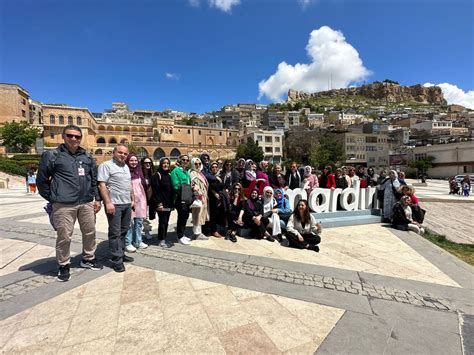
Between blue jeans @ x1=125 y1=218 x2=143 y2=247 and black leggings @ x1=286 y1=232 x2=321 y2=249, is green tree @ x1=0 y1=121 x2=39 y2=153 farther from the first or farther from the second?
black leggings @ x1=286 y1=232 x2=321 y2=249

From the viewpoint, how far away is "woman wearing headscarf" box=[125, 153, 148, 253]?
4.90 metres

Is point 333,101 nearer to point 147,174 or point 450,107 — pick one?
point 450,107

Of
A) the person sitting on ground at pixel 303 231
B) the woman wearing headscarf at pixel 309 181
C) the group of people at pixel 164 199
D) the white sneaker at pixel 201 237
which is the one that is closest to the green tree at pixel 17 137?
the group of people at pixel 164 199

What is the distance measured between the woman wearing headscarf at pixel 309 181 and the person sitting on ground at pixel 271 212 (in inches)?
78.5

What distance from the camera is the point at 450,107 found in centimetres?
12538

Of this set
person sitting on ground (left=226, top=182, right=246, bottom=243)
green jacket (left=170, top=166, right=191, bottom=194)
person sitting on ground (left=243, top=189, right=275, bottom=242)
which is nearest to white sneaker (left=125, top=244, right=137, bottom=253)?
green jacket (left=170, top=166, right=191, bottom=194)

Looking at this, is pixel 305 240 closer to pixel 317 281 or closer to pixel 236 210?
pixel 317 281

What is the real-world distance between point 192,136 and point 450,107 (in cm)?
13818

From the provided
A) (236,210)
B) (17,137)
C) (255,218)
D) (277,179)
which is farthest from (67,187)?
(17,137)

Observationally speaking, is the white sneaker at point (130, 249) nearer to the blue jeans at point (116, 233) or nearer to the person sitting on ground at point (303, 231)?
the blue jeans at point (116, 233)

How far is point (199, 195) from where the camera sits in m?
5.41

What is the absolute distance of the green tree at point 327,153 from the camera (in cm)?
5034

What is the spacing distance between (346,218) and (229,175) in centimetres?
406

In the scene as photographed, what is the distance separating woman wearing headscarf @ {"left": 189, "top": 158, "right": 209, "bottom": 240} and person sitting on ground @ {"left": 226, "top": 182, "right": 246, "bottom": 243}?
60cm
